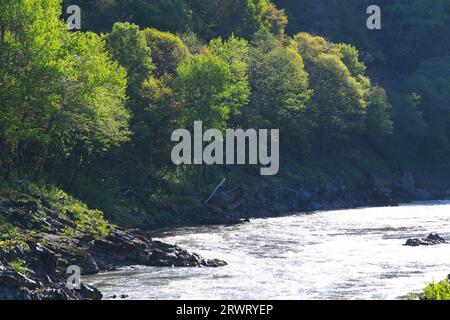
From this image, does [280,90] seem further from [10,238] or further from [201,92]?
[10,238]

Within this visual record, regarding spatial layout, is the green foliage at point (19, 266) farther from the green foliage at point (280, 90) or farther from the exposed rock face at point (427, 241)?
the green foliage at point (280, 90)

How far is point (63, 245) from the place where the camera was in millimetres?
57781

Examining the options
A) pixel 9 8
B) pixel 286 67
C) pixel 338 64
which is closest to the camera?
pixel 9 8

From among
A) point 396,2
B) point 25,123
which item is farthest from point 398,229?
point 396,2

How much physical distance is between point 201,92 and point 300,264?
39.3 meters

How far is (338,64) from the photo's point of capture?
126375 millimetres

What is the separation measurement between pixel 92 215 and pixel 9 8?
15.9m

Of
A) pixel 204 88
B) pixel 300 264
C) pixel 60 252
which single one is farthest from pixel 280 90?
pixel 60 252

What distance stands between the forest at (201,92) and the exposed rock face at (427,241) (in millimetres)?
23965

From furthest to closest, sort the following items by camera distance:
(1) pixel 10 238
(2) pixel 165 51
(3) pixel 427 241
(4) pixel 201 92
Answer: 1. (2) pixel 165 51
2. (4) pixel 201 92
3. (3) pixel 427 241
4. (1) pixel 10 238

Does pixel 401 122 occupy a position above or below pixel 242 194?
above

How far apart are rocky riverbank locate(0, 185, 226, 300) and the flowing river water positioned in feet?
6.41
